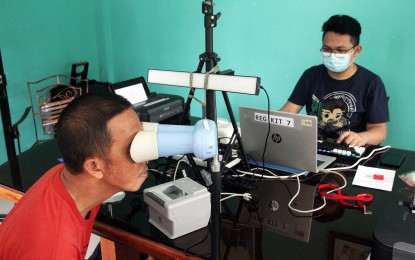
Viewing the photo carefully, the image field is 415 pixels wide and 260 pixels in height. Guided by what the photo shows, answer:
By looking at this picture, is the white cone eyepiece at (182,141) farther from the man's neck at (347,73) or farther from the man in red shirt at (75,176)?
the man's neck at (347,73)

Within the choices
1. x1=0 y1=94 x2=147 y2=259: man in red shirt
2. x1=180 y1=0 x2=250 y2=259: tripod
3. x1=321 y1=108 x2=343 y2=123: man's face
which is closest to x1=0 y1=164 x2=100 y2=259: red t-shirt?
x1=0 y1=94 x2=147 y2=259: man in red shirt

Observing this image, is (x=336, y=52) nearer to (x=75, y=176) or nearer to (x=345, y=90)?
(x=345, y=90)

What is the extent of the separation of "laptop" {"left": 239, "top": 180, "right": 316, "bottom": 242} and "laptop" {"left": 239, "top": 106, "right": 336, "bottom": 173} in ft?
0.37

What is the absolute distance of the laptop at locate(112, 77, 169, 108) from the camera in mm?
1984

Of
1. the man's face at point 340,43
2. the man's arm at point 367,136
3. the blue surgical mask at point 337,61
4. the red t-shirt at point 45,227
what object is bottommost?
the man's arm at point 367,136

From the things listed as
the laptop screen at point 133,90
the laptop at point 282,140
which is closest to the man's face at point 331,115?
the laptop at point 282,140

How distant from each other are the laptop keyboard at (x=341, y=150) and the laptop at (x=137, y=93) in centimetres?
95

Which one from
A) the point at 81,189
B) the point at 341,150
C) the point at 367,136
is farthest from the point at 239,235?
the point at 367,136

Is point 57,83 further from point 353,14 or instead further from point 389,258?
point 389,258

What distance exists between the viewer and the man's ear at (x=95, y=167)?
0.87 meters

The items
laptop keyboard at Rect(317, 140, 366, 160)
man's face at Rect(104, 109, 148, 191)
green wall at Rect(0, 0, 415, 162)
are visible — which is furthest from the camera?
green wall at Rect(0, 0, 415, 162)

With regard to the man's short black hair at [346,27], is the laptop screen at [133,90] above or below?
below

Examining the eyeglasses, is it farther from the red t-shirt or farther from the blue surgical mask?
the red t-shirt

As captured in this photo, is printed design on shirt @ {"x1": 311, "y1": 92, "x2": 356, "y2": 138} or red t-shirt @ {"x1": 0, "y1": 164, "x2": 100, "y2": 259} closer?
red t-shirt @ {"x1": 0, "y1": 164, "x2": 100, "y2": 259}
